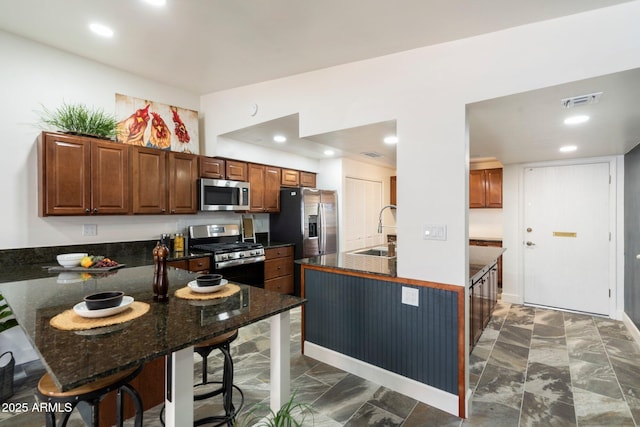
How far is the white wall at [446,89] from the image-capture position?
170 centimetres

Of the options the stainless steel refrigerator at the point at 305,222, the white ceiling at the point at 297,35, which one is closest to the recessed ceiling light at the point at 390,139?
the white ceiling at the point at 297,35

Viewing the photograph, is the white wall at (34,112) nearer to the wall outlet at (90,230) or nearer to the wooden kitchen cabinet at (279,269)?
the wall outlet at (90,230)

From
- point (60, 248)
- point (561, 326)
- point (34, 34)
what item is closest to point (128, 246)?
point (60, 248)

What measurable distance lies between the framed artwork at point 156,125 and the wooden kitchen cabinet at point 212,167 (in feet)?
0.66

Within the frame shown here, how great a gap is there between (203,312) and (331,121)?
1942 mm

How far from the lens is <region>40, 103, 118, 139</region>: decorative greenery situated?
2.95m

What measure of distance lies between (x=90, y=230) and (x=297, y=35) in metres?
2.90

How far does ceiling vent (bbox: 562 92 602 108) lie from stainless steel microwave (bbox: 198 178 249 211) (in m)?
3.59

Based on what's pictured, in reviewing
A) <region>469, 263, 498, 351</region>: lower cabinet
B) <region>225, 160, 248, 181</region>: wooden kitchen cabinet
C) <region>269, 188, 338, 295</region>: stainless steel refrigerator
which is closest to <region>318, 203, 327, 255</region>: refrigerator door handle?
<region>269, 188, 338, 295</region>: stainless steel refrigerator

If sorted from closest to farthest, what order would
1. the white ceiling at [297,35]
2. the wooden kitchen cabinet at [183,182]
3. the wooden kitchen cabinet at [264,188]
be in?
the white ceiling at [297,35] → the wooden kitchen cabinet at [183,182] → the wooden kitchen cabinet at [264,188]

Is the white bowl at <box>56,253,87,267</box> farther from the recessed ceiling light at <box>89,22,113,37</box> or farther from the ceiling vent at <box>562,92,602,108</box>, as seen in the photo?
the ceiling vent at <box>562,92,602,108</box>

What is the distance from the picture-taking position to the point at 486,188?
5.28m

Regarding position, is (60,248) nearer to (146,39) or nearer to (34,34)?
(34,34)

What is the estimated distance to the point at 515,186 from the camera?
4.55 meters
